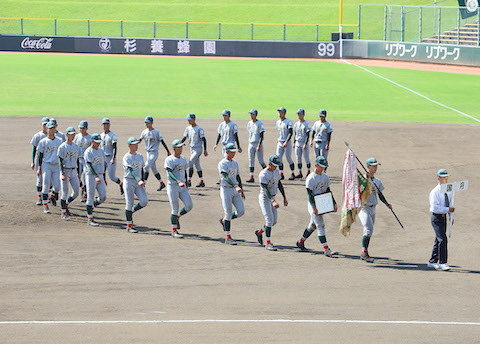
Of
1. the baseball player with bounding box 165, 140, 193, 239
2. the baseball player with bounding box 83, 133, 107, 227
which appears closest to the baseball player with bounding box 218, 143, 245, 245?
the baseball player with bounding box 165, 140, 193, 239

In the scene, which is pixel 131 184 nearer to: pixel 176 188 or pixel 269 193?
pixel 176 188

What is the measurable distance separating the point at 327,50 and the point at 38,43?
23773 millimetres

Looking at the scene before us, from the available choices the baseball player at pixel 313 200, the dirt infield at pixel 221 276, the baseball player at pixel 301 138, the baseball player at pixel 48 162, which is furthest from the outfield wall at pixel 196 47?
the baseball player at pixel 313 200

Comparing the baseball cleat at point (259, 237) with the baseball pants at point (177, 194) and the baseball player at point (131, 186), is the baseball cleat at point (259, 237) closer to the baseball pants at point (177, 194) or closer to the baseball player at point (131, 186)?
the baseball pants at point (177, 194)

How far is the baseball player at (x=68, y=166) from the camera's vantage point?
17.6 metres

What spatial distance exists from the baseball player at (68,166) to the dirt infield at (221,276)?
1.54 ft

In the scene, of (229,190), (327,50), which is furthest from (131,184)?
(327,50)

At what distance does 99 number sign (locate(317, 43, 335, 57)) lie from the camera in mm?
57938

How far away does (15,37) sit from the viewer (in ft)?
192

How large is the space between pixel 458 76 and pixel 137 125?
25428 mm

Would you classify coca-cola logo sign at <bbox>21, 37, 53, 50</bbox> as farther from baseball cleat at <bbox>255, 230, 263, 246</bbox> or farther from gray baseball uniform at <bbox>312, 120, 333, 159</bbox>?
baseball cleat at <bbox>255, 230, 263, 246</bbox>

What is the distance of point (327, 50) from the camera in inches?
2287

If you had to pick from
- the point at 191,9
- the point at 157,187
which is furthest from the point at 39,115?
the point at 191,9

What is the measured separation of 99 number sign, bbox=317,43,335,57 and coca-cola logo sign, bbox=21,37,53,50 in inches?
872
